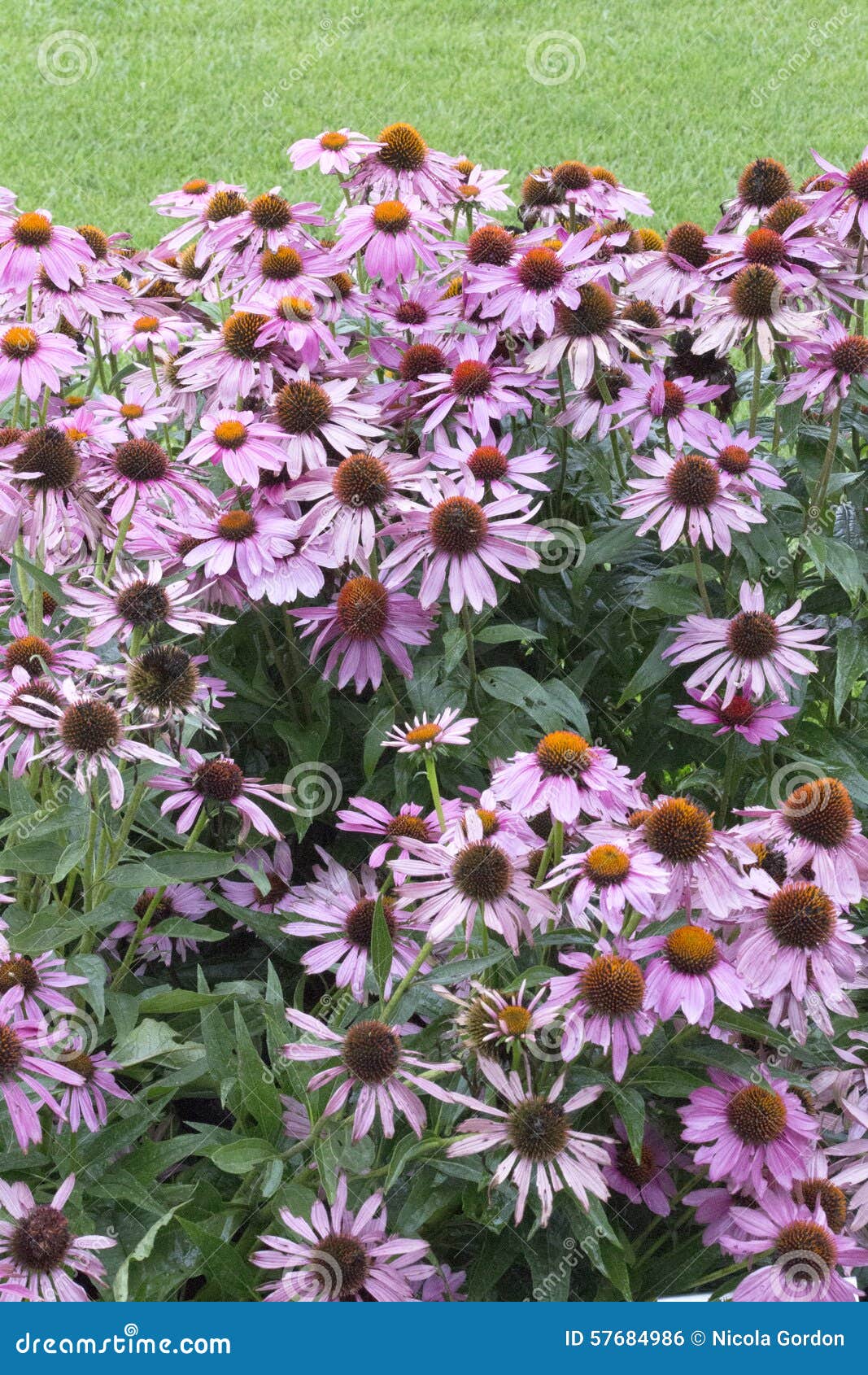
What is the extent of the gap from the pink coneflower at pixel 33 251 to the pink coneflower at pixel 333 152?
40cm

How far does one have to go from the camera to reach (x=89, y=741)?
1464 mm

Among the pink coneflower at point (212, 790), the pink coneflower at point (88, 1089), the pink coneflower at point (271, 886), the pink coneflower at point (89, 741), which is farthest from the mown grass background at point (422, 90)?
the pink coneflower at point (88, 1089)

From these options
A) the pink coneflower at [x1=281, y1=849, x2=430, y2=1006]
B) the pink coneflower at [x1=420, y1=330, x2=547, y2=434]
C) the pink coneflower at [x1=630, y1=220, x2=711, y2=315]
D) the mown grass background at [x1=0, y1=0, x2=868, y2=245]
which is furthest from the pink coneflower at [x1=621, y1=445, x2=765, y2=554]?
the mown grass background at [x1=0, y1=0, x2=868, y2=245]

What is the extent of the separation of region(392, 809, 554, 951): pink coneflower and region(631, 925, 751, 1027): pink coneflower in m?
0.12

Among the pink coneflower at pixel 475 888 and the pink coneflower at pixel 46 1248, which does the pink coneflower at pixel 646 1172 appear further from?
the pink coneflower at pixel 46 1248

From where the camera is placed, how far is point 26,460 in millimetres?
1784

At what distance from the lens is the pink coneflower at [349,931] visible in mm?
1613

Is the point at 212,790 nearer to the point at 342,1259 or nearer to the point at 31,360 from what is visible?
the point at 342,1259

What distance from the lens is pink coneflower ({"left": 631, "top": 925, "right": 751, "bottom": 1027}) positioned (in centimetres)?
134

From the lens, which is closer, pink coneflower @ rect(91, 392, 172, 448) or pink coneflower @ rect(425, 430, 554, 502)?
pink coneflower @ rect(425, 430, 554, 502)

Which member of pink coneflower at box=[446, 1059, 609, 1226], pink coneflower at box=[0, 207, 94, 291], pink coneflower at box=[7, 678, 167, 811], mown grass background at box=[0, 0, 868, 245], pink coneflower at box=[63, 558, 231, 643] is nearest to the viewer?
pink coneflower at box=[446, 1059, 609, 1226]

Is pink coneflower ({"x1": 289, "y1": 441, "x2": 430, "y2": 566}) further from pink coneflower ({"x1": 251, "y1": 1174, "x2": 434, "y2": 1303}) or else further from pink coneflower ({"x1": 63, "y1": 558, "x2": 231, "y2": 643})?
pink coneflower ({"x1": 251, "y1": 1174, "x2": 434, "y2": 1303})

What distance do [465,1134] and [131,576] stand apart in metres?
0.75

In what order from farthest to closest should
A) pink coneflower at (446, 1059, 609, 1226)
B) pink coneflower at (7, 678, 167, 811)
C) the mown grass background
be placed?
the mown grass background
pink coneflower at (7, 678, 167, 811)
pink coneflower at (446, 1059, 609, 1226)
